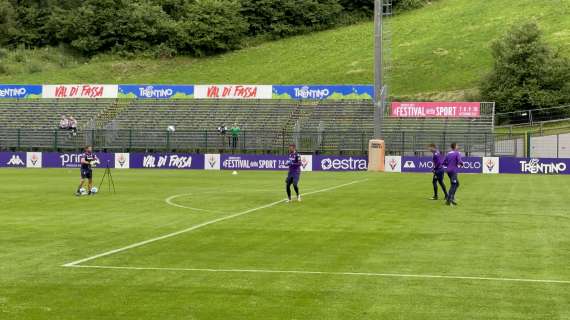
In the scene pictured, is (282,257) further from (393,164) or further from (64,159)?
(64,159)

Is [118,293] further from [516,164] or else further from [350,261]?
[516,164]

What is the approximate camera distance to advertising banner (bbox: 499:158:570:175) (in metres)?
50.2

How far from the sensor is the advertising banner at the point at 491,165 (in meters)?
51.5

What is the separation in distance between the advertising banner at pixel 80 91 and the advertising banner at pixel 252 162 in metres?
17.9

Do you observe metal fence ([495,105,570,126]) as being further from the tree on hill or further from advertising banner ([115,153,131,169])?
advertising banner ([115,153,131,169])

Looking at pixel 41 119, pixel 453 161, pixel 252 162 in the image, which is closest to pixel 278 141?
pixel 252 162

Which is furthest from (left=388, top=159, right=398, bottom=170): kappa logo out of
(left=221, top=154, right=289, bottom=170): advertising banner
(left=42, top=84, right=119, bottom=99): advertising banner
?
(left=42, top=84, right=119, bottom=99): advertising banner

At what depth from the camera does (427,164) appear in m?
52.4

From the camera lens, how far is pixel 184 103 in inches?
2837

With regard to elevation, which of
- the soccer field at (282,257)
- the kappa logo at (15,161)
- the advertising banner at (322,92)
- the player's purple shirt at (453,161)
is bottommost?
the soccer field at (282,257)

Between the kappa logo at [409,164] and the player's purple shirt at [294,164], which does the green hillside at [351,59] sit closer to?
the kappa logo at [409,164]

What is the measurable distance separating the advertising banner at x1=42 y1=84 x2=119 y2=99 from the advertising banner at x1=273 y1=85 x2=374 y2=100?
13.6 meters

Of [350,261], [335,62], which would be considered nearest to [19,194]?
[350,261]

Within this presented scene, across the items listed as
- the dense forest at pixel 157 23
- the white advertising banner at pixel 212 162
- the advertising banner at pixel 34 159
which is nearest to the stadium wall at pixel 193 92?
the white advertising banner at pixel 212 162
